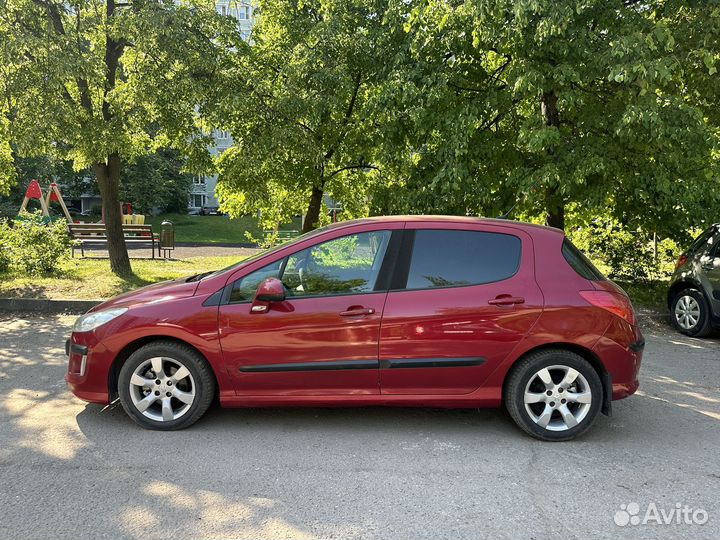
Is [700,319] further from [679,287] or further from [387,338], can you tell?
[387,338]

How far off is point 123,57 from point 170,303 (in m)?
9.04

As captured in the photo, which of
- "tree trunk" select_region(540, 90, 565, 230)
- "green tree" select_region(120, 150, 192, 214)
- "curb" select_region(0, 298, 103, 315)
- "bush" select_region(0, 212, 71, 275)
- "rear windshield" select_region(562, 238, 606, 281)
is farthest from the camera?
"green tree" select_region(120, 150, 192, 214)

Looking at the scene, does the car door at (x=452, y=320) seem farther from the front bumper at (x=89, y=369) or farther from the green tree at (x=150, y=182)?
A: the green tree at (x=150, y=182)

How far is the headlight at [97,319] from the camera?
13.9ft

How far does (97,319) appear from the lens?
14.0ft

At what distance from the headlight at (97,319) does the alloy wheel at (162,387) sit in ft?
1.40

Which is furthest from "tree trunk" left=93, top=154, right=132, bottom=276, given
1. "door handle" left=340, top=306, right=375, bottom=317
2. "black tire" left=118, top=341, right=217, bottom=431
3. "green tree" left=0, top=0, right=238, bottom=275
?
"door handle" left=340, top=306, right=375, bottom=317

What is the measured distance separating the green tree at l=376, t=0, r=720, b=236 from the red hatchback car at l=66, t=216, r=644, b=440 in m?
4.08

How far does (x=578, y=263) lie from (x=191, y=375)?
3.04m

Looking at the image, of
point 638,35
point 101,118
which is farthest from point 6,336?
point 638,35

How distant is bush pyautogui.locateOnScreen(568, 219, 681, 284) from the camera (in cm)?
1080

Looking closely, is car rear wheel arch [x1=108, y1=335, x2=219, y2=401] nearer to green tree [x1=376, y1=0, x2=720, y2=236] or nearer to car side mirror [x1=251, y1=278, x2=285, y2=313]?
car side mirror [x1=251, y1=278, x2=285, y2=313]

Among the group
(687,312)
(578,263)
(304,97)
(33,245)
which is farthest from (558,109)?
(33,245)

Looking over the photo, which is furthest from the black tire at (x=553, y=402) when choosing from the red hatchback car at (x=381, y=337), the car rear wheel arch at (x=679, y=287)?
the car rear wheel arch at (x=679, y=287)
